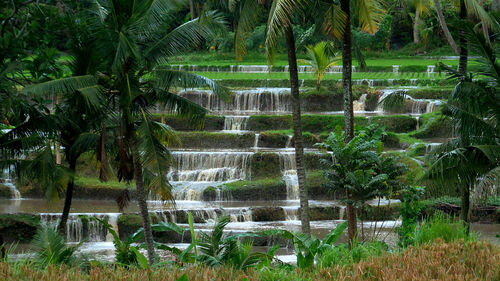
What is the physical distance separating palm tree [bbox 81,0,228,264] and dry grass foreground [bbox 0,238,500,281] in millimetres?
6645

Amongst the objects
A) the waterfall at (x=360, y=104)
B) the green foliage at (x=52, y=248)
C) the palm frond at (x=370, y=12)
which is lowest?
the green foliage at (x=52, y=248)

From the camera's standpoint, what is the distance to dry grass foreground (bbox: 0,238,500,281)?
18.1ft

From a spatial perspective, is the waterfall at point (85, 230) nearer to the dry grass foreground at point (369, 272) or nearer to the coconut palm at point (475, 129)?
the coconut palm at point (475, 129)

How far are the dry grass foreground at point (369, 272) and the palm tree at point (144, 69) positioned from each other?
6645 millimetres

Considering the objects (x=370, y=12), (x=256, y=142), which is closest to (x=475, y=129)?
(x=370, y=12)

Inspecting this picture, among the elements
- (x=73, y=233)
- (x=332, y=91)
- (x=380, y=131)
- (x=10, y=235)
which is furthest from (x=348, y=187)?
(x=332, y=91)

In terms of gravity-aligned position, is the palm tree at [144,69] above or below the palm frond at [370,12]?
below

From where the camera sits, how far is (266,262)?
741 centimetres

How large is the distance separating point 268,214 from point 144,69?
904 cm

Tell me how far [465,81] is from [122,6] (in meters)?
6.83

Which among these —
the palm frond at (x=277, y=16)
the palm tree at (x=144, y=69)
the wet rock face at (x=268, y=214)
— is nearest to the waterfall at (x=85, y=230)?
the wet rock face at (x=268, y=214)

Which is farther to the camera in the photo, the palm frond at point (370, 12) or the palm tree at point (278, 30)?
the palm frond at point (370, 12)

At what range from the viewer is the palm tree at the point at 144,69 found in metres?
12.4

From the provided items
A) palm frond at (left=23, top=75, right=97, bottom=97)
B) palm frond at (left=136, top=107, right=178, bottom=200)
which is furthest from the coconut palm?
palm frond at (left=23, top=75, right=97, bottom=97)
